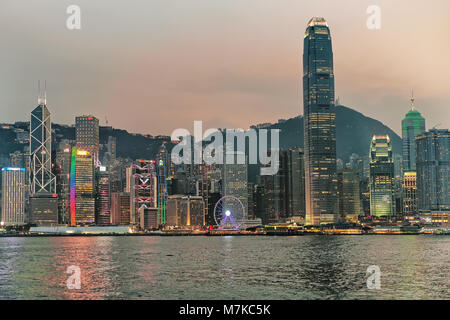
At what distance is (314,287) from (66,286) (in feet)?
104

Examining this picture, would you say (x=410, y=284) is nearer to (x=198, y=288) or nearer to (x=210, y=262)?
(x=198, y=288)

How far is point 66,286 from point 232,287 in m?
21.5

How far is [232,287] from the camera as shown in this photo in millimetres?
67625

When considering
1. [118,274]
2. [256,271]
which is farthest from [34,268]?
[256,271]

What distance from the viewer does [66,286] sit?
6944cm
